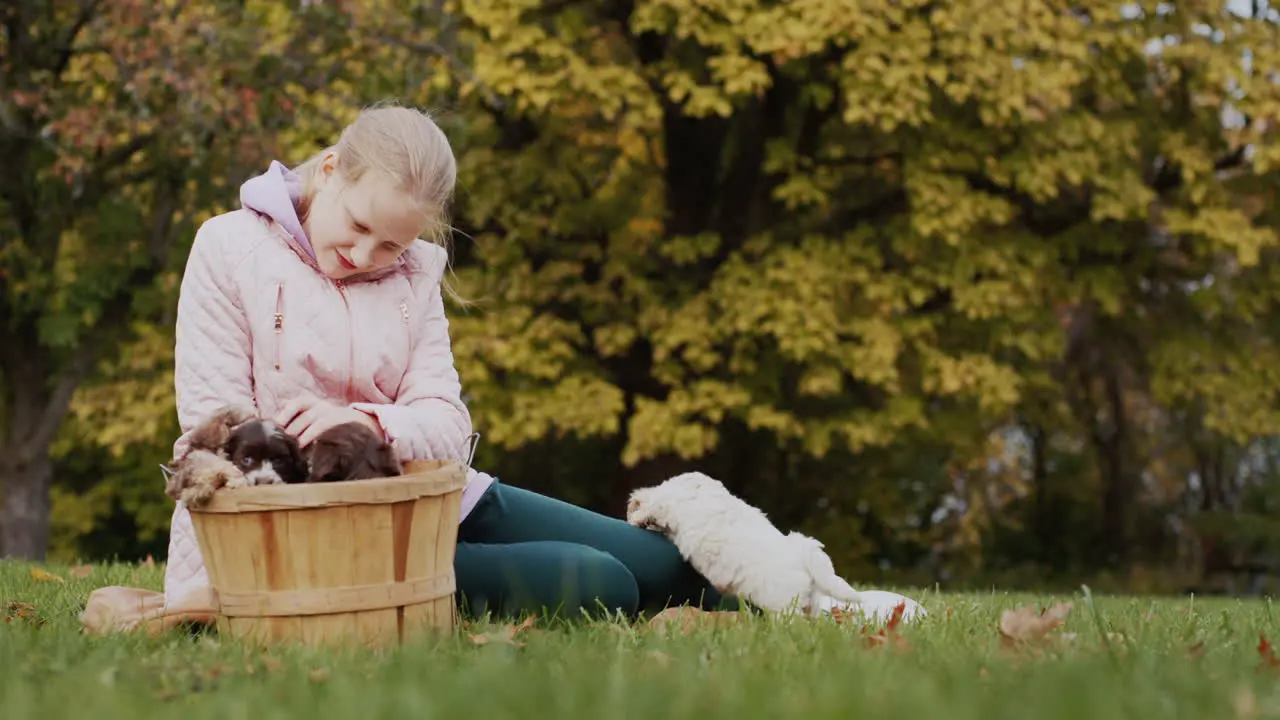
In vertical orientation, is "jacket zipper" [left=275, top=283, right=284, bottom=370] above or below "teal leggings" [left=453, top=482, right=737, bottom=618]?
above

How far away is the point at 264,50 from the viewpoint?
9164 mm

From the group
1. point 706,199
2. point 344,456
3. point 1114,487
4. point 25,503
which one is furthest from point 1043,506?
point 344,456

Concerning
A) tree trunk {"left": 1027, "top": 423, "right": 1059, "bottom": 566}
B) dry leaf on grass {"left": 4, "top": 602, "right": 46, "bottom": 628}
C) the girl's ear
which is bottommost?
tree trunk {"left": 1027, "top": 423, "right": 1059, "bottom": 566}

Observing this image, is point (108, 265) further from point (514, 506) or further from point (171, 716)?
point (171, 716)

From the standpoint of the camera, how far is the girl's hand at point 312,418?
9.82 feet

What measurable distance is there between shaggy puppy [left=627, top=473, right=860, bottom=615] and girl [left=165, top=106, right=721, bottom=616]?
150mm

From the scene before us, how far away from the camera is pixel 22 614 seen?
3391 millimetres

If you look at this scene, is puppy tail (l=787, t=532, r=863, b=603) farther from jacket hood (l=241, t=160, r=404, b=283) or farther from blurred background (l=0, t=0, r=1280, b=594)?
blurred background (l=0, t=0, r=1280, b=594)

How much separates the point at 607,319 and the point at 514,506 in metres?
7.41

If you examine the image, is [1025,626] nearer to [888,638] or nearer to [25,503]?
[888,638]

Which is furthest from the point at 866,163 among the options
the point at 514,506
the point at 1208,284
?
the point at 514,506

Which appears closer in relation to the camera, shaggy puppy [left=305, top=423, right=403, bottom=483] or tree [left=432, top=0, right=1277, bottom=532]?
shaggy puppy [left=305, top=423, right=403, bottom=483]

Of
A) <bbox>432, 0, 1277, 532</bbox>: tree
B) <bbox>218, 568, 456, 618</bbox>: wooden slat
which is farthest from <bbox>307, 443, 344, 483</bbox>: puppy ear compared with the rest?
<bbox>432, 0, 1277, 532</bbox>: tree

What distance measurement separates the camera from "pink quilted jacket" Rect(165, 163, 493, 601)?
10.5 ft
